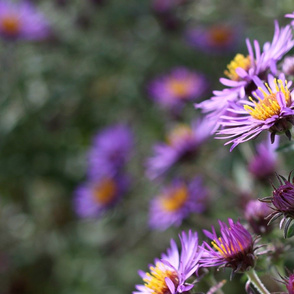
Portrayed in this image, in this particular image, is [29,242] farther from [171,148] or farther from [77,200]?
[171,148]

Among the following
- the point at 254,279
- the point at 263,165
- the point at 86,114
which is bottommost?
the point at 254,279

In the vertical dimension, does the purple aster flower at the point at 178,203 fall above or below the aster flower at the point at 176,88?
below

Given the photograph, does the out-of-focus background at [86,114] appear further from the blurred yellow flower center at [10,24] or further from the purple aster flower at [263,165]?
the purple aster flower at [263,165]

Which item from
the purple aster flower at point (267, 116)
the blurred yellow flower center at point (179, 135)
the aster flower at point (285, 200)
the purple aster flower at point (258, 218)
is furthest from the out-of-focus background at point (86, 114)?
the aster flower at point (285, 200)

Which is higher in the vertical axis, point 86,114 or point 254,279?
point 86,114

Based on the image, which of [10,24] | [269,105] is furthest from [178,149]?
[10,24]

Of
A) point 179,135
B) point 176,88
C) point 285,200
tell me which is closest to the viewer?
point 285,200

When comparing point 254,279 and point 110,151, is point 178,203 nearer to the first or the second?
point 110,151
